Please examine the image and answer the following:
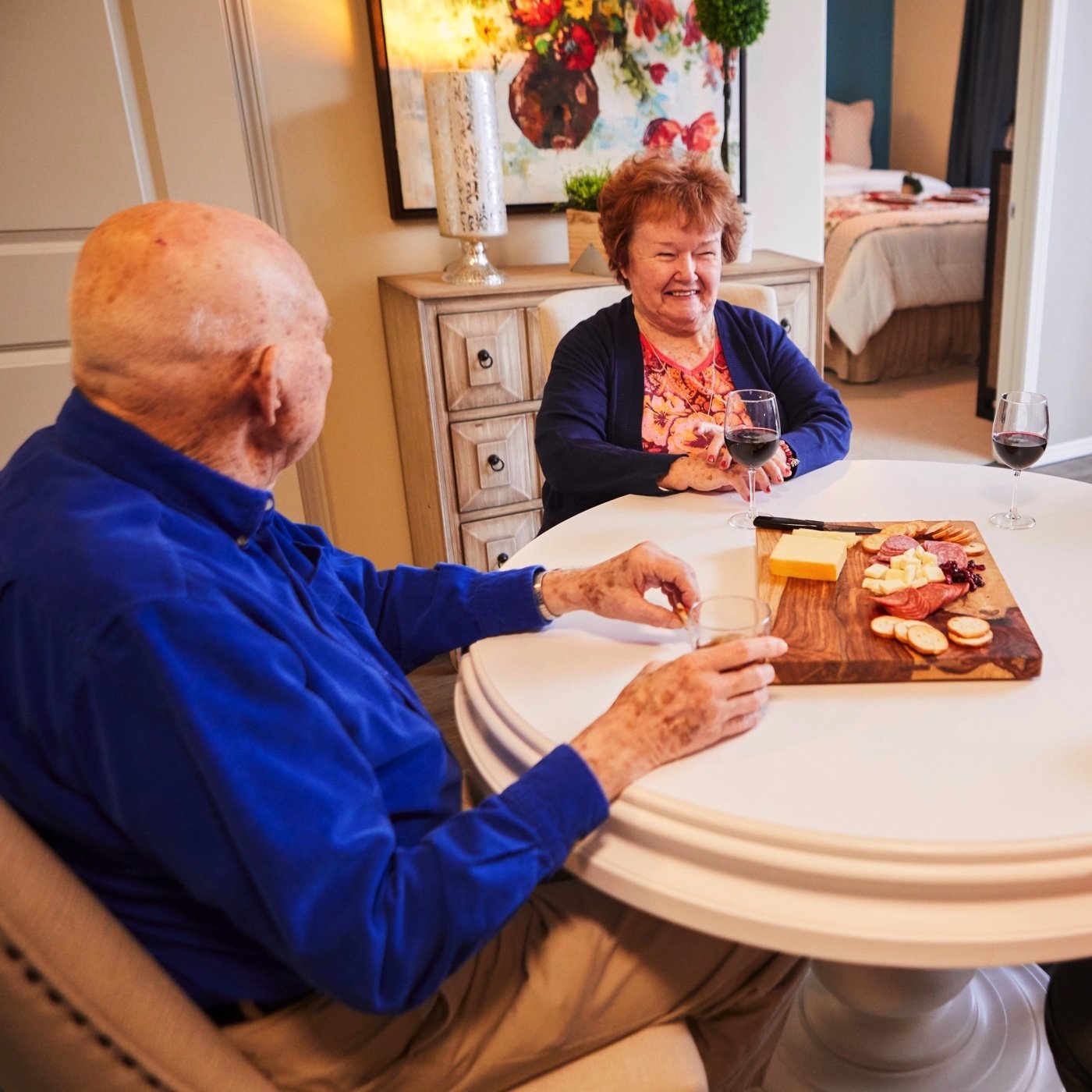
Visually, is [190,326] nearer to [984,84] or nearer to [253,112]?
[253,112]

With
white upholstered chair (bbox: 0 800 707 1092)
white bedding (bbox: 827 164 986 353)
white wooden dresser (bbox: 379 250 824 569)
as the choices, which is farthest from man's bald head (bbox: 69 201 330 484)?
white bedding (bbox: 827 164 986 353)

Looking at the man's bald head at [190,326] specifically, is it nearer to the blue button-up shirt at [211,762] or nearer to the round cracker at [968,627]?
the blue button-up shirt at [211,762]

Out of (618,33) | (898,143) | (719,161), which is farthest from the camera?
(898,143)

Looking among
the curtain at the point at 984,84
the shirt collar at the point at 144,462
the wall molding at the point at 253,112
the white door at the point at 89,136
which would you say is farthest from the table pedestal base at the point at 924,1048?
the curtain at the point at 984,84

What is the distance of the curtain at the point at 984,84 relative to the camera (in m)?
6.61

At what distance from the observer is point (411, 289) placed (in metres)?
2.45

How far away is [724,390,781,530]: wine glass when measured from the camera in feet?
4.48

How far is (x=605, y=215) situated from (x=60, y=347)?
1.56m

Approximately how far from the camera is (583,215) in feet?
8.77

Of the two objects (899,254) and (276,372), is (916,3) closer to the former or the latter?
(899,254)

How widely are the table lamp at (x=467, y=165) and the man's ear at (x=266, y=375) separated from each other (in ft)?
5.84

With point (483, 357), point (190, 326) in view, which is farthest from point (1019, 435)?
point (483, 357)

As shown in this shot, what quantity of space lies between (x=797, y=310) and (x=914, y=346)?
270 cm

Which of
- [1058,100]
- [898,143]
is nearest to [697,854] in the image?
[1058,100]
